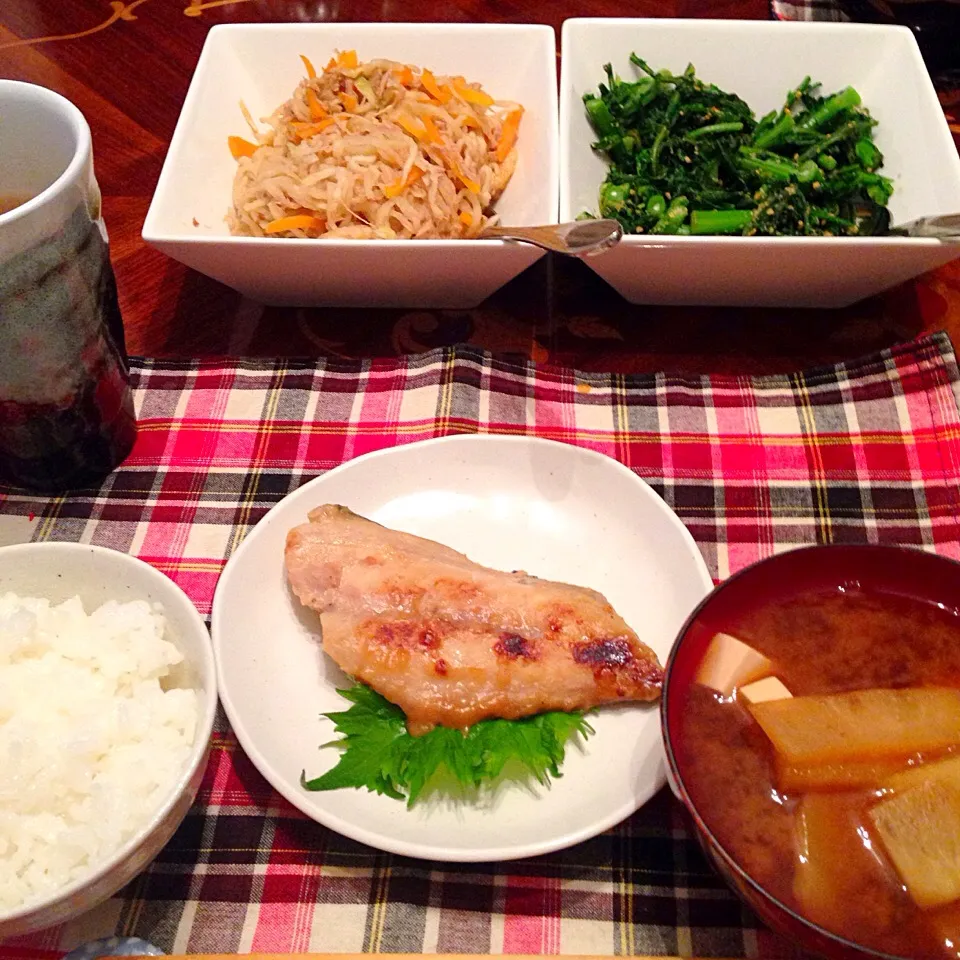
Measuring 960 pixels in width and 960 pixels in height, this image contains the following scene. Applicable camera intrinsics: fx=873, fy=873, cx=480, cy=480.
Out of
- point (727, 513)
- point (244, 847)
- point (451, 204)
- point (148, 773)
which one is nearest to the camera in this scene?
point (148, 773)

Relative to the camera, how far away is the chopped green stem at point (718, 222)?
2418 millimetres

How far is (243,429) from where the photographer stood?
2195 mm

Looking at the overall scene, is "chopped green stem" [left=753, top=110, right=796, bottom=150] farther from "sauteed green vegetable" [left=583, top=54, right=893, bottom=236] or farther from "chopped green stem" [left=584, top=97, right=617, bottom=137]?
"chopped green stem" [left=584, top=97, right=617, bottom=137]

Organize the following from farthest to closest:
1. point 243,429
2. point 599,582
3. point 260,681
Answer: point 243,429, point 599,582, point 260,681

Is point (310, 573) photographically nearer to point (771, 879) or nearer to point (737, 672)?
point (737, 672)

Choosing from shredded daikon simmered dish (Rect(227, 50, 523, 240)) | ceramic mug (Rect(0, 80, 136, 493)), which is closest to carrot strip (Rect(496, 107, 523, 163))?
shredded daikon simmered dish (Rect(227, 50, 523, 240))

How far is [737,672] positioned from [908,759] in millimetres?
273

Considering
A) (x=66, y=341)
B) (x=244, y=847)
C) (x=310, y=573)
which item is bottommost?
(x=244, y=847)

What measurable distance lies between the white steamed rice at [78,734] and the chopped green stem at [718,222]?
174 centimetres

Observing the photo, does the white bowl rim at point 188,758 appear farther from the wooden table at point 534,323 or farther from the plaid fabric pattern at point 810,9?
the plaid fabric pattern at point 810,9

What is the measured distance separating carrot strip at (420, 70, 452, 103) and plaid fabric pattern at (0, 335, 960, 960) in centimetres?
Answer: 87

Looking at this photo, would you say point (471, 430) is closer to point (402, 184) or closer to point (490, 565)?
point (490, 565)

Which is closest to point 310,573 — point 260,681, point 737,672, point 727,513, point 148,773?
point 260,681

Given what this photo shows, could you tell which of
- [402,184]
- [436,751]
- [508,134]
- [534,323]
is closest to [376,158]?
[402,184]
